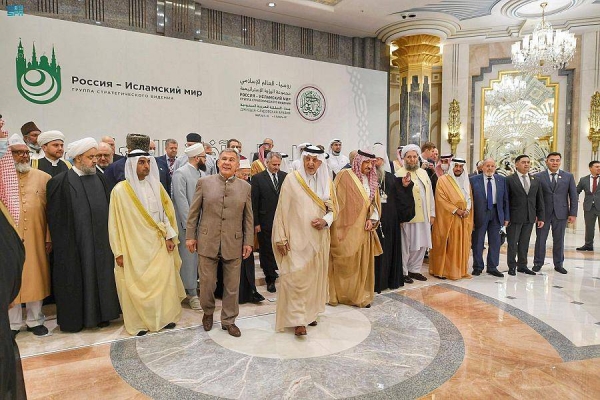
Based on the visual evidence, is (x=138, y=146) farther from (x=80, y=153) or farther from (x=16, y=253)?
(x=16, y=253)

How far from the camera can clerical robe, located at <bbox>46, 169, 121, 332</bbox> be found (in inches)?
132

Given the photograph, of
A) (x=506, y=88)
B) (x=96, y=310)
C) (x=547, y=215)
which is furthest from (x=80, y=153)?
(x=506, y=88)

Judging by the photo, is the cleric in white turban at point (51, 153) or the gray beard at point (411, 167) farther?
the gray beard at point (411, 167)

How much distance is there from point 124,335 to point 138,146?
1.59m

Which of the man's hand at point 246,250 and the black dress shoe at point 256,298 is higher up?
the man's hand at point 246,250

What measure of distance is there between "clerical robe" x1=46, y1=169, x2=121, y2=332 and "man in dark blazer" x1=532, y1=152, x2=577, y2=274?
17.2ft

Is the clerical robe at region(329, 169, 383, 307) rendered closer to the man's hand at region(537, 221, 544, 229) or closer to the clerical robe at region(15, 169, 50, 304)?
the clerical robe at region(15, 169, 50, 304)

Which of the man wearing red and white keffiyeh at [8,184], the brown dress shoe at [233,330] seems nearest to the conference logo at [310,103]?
the brown dress shoe at [233,330]

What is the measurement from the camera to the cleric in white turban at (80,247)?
3367 mm

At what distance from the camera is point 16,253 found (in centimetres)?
162

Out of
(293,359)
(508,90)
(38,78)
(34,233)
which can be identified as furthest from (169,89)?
(508,90)

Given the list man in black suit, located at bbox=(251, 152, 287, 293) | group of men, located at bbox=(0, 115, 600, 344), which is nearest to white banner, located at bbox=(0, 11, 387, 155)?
group of men, located at bbox=(0, 115, 600, 344)

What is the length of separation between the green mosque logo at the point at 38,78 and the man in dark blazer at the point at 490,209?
6.35m

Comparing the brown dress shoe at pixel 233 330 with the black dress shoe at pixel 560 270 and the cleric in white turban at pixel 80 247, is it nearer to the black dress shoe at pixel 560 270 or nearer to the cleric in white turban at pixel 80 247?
the cleric in white turban at pixel 80 247
